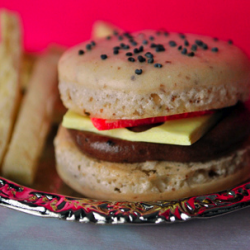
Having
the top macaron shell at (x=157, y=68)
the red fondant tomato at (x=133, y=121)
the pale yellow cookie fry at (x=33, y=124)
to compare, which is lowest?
the pale yellow cookie fry at (x=33, y=124)

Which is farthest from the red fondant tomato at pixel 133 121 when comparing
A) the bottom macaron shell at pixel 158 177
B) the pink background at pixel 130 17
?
the pink background at pixel 130 17

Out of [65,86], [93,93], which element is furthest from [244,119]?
[65,86]

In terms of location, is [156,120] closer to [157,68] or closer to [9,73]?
[157,68]

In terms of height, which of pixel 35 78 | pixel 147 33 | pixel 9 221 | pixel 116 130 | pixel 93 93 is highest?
pixel 147 33

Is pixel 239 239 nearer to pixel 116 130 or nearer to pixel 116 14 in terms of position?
pixel 116 130

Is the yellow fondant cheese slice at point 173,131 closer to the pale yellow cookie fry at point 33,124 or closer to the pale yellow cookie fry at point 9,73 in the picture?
the pale yellow cookie fry at point 33,124
